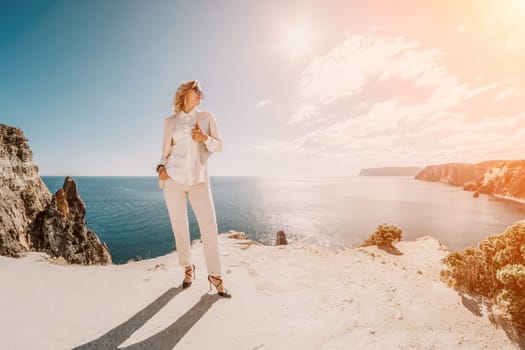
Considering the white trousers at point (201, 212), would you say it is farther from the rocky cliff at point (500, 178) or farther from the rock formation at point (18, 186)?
the rocky cliff at point (500, 178)

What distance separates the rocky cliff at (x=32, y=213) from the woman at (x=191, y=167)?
13.1 m

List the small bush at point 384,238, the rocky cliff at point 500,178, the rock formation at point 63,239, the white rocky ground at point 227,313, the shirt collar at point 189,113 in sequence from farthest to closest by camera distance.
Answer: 1. the rocky cliff at point 500,178
2. the rock formation at point 63,239
3. the small bush at point 384,238
4. the shirt collar at point 189,113
5. the white rocky ground at point 227,313

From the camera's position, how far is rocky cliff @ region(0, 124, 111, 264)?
42.6 feet

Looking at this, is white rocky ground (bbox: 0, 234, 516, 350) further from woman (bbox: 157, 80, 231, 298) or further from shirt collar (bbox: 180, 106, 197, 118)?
shirt collar (bbox: 180, 106, 197, 118)

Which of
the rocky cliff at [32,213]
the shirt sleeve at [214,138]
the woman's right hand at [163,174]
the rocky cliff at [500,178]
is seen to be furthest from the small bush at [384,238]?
the rocky cliff at [500,178]

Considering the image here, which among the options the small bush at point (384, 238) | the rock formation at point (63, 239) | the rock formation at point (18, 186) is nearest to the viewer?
the small bush at point (384, 238)

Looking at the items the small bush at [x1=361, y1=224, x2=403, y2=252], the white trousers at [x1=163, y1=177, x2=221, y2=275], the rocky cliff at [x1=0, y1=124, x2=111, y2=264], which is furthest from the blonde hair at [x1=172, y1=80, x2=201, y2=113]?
the rocky cliff at [x1=0, y1=124, x2=111, y2=264]

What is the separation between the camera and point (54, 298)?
2.90m

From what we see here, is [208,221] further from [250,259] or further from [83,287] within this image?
[250,259]

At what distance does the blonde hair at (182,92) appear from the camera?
3.44 m

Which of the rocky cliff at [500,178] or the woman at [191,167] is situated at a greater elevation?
the woman at [191,167]

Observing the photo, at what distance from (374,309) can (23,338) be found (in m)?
4.26

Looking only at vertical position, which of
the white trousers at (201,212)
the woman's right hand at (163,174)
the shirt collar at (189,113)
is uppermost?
the shirt collar at (189,113)

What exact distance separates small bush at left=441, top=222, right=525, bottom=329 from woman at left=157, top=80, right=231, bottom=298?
14.5 feet
